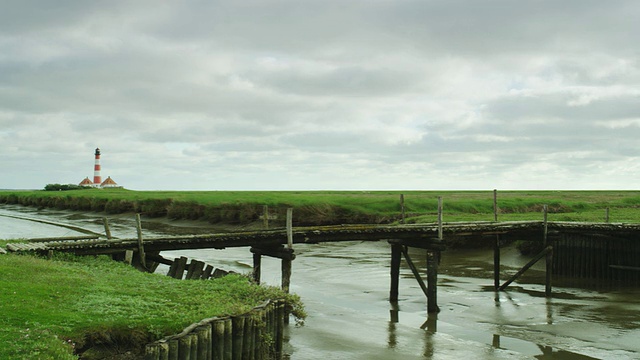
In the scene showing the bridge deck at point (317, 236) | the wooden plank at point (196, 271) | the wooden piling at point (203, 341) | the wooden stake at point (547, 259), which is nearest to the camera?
→ the wooden piling at point (203, 341)

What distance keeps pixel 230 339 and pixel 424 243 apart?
14.8m

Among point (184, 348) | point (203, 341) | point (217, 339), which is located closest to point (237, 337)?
point (217, 339)

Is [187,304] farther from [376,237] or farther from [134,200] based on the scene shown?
[134,200]

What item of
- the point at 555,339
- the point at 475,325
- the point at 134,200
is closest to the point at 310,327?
the point at 475,325

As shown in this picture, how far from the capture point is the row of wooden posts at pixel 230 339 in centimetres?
1007

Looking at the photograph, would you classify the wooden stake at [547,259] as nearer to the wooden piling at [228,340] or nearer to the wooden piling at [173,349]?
the wooden piling at [228,340]

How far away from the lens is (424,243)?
2478 centimetres

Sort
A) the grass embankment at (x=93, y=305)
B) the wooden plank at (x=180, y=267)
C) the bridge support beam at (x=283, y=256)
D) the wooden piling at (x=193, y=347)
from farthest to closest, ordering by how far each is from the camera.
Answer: the bridge support beam at (x=283, y=256) → the wooden plank at (x=180, y=267) → the wooden piling at (x=193, y=347) → the grass embankment at (x=93, y=305)

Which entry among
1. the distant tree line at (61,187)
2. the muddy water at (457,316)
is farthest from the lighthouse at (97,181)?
the muddy water at (457,316)

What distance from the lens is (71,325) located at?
10.9 metres

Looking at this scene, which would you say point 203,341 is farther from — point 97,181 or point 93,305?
point 97,181

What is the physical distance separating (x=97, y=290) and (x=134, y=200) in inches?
2536

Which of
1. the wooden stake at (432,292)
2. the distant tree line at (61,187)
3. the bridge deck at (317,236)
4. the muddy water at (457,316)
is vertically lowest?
the muddy water at (457,316)

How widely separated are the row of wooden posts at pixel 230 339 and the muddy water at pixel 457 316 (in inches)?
85.1
